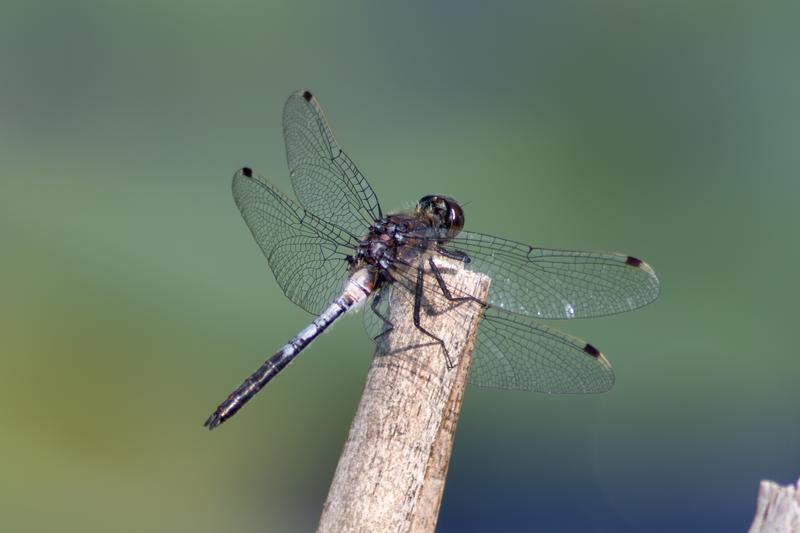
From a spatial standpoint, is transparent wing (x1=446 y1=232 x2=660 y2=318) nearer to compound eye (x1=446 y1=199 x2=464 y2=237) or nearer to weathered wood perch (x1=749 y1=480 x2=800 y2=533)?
compound eye (x1=446 y1=199 x2=464 y2=237)

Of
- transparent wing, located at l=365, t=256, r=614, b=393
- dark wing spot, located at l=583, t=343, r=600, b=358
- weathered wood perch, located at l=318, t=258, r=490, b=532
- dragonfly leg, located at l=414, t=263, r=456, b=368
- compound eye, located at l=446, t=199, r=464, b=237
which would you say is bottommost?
weathered wood perch, located at l=318, t=258, r=490, b=532

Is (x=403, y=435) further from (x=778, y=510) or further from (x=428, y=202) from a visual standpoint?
(x=428, y=202)

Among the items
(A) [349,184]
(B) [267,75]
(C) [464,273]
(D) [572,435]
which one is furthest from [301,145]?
(B) [267,75]

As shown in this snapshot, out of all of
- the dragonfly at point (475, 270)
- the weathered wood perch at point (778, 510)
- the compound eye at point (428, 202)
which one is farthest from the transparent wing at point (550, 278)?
the weathered wood perch at point (778, 510)

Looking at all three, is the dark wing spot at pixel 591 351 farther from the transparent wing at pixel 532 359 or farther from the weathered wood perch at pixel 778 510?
the weathered wood perch at pixel 778 510

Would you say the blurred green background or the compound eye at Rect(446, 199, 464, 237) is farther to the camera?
the blurred green background

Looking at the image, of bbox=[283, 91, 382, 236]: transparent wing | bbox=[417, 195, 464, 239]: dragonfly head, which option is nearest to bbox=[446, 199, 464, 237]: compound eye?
bbox=[417, 195, 464, 239]: dragonfly head

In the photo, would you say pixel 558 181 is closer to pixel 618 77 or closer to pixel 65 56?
pixel 618 77

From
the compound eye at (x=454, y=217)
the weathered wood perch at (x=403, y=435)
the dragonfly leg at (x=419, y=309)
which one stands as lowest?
the weathered wood perch at (x=403, y=435)
